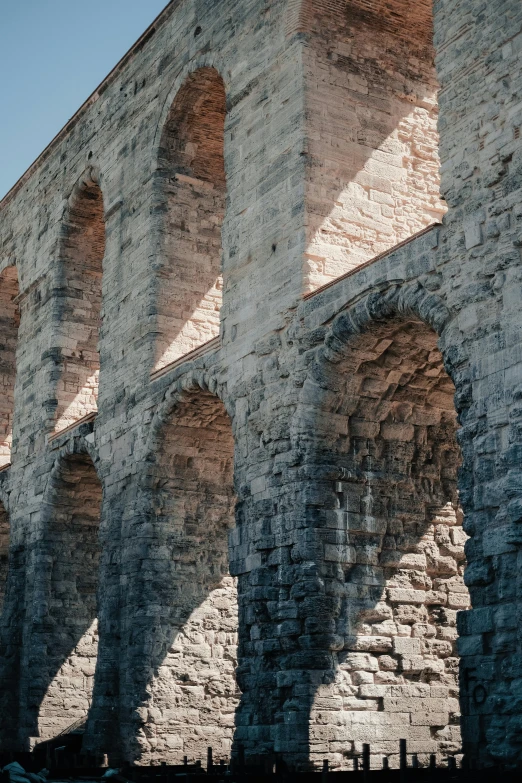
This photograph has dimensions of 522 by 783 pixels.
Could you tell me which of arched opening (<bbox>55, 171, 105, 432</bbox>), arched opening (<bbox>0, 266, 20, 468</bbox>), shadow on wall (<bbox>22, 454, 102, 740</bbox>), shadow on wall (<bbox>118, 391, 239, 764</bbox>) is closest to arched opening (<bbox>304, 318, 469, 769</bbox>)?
shadow on wall (<bbox>118, 391, 239, 764</bbox>)

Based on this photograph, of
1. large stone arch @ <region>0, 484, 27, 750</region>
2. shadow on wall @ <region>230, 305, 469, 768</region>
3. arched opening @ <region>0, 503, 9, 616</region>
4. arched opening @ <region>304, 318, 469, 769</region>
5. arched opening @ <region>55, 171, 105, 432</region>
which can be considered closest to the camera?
shadow on wall @ <region>230, 305, 469, 768</region>

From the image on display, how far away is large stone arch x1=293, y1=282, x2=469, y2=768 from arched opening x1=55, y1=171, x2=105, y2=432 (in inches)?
263

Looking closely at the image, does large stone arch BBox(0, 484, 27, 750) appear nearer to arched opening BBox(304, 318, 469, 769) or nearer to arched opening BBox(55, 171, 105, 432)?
arched opening BBox(55, 171, 105, 432)

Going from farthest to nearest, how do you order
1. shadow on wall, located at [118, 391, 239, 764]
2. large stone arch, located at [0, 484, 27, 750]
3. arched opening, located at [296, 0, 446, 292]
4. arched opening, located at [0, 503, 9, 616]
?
arched opening, located at [0, 503, 9, 616]
large stone arch, located at [0, 484, 27, 750]
shadow on wall, located at [118, 391, 239, 764]
arched opening, located at [296, 0, 446, 292]

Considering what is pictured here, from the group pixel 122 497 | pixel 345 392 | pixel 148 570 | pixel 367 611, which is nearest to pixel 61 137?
pixel 122 497

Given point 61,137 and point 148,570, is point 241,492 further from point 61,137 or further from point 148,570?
point 61,137

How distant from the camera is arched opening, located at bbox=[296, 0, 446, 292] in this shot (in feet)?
34.3

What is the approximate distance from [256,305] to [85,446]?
4153 mm

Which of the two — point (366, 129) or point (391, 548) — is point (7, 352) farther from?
point (391, 548)

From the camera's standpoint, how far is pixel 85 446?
13773 mm

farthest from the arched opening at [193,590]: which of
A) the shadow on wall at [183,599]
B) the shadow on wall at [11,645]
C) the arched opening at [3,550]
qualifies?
the arched opening at [3,550]

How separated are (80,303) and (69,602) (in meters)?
4.46

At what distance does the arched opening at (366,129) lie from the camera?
10.5m

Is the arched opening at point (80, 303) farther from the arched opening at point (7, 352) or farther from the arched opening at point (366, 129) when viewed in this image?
the arched opening at point (366, 129)
